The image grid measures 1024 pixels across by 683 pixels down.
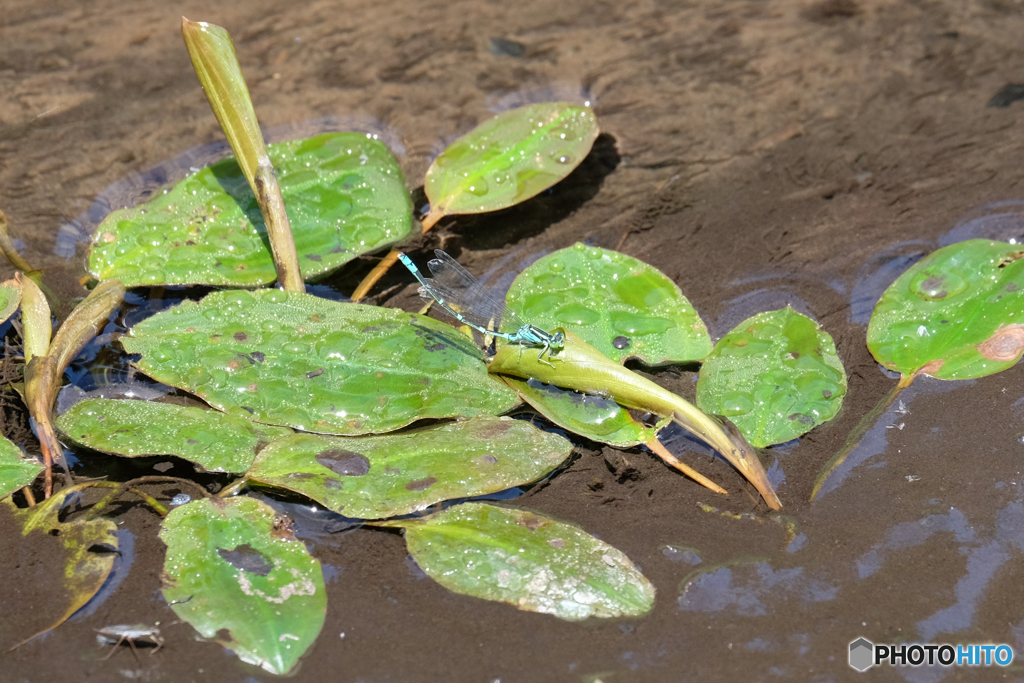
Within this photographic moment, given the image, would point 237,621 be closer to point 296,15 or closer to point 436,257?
point 436,257

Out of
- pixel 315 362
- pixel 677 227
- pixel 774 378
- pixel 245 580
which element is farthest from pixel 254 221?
pixel 774 378

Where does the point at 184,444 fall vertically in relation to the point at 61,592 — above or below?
above

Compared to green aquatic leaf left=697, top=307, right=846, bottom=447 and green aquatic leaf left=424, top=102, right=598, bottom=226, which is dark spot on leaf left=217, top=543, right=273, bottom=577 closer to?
green aquatic leaf left=697, top=307, right=846, bottom=447

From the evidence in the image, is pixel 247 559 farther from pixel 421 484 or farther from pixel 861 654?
pixel 861 654

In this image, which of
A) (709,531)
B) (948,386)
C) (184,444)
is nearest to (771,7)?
(948,386)

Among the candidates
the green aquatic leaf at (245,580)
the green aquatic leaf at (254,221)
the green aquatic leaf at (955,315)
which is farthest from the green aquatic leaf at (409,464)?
the green aquatic leaf at (955,315)

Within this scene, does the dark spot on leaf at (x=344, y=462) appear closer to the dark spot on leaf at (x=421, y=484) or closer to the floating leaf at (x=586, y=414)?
the dark spot on leaf at (x=421, y=484)

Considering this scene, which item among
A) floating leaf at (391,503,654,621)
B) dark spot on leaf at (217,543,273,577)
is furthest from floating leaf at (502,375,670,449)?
dark spot on leaf at (217,543,273,577)
